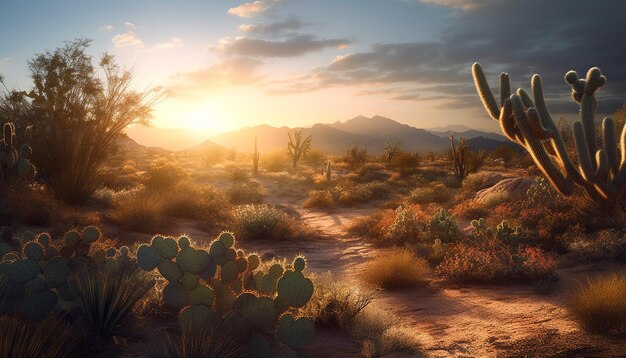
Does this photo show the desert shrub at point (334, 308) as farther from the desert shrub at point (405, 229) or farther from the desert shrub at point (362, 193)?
the desert shrub at point (362, 193)

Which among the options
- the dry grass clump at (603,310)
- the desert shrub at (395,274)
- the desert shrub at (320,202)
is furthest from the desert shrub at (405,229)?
the desert shrub at (320,202)

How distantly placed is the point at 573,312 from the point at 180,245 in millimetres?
4593

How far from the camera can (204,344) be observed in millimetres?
4434

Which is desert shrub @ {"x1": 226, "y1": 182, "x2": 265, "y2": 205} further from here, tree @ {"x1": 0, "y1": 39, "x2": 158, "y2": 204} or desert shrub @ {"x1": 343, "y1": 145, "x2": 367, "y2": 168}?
desert shrub @ {"x1": 343, "y1": 145, "x2": 367, "y2": 168}

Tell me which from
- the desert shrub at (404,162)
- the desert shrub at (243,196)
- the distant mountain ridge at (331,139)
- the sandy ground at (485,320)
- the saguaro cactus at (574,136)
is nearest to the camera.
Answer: the sandy ground at (485,320)

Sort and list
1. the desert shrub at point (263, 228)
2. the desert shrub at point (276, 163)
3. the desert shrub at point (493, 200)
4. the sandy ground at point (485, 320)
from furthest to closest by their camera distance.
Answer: the desert shrub at point (276, 163) < the desert shrub at point (493, 200) < the desert shrub at point (263, 228) < the sandy ground at point (485, 320)

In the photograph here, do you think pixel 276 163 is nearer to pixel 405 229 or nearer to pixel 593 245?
pixel 405 229

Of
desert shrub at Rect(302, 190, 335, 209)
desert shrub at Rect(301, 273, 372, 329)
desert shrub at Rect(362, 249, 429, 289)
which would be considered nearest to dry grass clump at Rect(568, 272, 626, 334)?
desert shrub at Rect(301, 273, 372, 329)

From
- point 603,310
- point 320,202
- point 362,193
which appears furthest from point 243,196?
point 603,310

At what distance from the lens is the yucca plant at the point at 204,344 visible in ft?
14.4

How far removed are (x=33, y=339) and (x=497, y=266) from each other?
7136 mm

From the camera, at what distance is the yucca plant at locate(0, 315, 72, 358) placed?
394cm

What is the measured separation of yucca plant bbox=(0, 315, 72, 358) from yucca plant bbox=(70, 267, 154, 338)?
0.30 metres

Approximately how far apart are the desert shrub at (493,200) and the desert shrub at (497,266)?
19.4 feet
